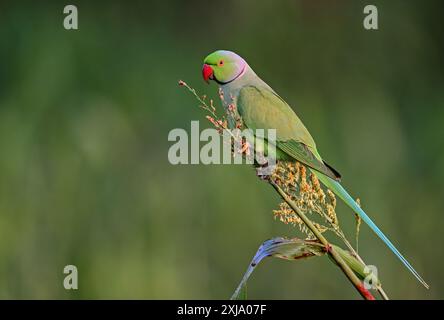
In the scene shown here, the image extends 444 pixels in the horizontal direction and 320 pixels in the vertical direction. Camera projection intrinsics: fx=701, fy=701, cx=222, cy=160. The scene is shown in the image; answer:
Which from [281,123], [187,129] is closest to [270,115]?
[281,123]

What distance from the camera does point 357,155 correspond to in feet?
10.5

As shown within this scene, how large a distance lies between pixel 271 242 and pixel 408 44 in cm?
249

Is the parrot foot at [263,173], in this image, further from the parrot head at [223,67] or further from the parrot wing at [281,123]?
the parrot head at [223,67]

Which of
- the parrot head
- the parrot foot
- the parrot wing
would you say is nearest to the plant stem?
the parrot foot

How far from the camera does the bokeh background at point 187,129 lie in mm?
3021

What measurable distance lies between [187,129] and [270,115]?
1.31 meters

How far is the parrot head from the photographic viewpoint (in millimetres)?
2021

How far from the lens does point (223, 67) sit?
2.03 meters

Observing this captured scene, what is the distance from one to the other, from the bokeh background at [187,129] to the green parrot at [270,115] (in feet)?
3.65

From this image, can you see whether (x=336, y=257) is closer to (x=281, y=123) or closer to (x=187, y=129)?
(x=281, y=123)

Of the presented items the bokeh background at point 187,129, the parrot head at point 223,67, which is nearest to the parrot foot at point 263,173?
the parrot head at point 223,67

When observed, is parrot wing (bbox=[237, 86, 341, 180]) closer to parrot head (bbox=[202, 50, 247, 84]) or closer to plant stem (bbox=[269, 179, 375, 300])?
parrot head (bbox=[202, 50, 247, 84])

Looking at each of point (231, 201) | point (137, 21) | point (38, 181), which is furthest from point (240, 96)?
point (137, 21)

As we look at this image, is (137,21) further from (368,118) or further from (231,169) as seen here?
(368,118)
